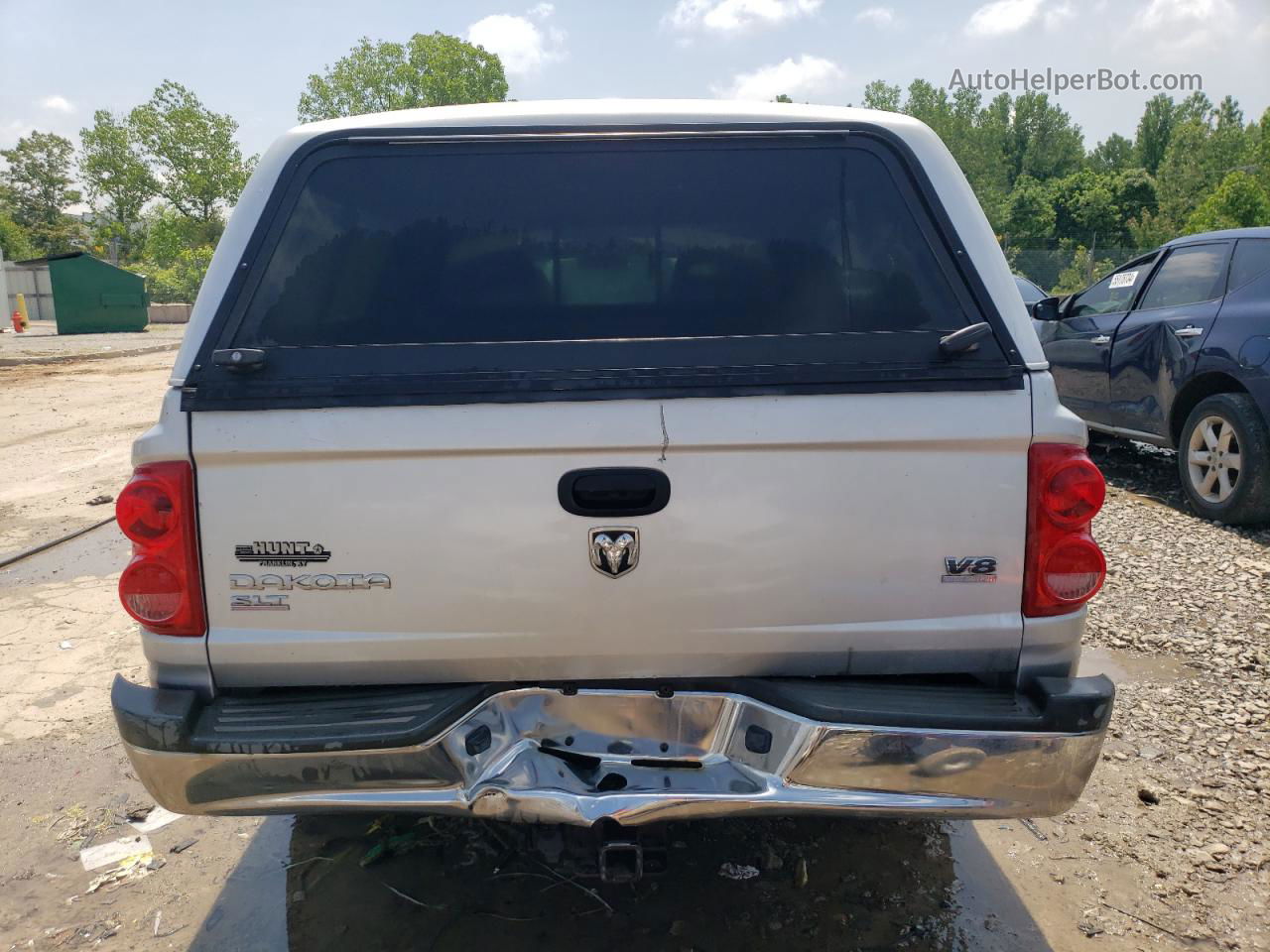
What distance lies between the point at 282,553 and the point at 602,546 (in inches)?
29.9

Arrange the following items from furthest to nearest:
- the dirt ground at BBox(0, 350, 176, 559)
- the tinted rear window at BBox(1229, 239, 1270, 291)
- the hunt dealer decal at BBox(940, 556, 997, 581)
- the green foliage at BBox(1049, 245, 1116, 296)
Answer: the green foliage at BBox(1049, 245, 1116, 296) → the dirt ground at BBox(0, 350, 176, 559) → the tinted rear window at BBox(1229, 239, 1270, 291) → the hunt dealer decal at BBox(940, 556, 997, 581)

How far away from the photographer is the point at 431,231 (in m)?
2.44

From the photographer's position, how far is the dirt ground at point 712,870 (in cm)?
264

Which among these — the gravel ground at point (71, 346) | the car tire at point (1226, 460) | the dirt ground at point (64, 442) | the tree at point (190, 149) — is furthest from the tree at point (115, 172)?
the car tire at point (1226, 460)

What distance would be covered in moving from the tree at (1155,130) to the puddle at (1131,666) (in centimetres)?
8133

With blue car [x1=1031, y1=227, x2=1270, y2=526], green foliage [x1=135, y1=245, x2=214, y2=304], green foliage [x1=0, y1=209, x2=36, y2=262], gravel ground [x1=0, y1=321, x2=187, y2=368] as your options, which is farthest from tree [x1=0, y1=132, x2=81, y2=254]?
blue car [x1=1031, y1=227, x2=1270, y2=526]

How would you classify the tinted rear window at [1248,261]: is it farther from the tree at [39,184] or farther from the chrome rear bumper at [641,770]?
the tree at [39,184]

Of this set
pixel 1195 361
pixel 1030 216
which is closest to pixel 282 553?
pixel 1195 361

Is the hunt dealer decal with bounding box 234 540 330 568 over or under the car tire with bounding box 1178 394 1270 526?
over

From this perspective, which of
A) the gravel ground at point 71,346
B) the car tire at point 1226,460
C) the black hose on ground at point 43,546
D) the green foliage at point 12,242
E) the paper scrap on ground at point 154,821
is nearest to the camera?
the paper scrap on ground at point 154,821

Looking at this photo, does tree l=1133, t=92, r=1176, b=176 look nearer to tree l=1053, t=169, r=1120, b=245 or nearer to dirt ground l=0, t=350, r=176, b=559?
tree l=1053, t=169, r=1120, b=245

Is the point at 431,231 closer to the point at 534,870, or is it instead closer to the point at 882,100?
the point at 534,870

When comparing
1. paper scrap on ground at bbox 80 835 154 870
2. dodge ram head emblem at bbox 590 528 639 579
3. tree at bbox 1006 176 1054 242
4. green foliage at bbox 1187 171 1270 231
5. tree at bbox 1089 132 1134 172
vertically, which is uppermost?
tree at bbox 1089 132 1134 172

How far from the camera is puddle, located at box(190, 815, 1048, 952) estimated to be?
2621 millimetres
